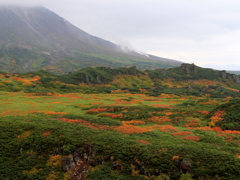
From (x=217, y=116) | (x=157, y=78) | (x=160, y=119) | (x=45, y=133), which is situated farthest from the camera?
(x=157, y=78)

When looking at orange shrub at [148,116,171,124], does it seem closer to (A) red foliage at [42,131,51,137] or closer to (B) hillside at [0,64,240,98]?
(A) red foliage at [42,131,51,137]

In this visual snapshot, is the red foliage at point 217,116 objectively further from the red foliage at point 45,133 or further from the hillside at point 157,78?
the hillside at point 157,78

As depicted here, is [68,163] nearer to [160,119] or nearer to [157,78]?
[160,119]

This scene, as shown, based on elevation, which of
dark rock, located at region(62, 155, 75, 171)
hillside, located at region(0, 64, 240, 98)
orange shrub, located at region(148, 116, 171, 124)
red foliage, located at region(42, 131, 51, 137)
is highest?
hillside, located at region(0, 64, 240, 98)

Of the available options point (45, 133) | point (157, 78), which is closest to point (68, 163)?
point (45, 133)

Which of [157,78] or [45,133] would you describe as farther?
[157,78]

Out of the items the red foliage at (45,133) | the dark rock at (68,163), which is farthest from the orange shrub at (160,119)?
the dark rock at (68,163)

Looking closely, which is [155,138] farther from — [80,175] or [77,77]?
[77,77]

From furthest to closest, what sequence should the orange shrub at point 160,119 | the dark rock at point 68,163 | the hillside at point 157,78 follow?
the hillside at point 157,78 < the orange shrub at point 160,119 < the dark rock at point 68,163

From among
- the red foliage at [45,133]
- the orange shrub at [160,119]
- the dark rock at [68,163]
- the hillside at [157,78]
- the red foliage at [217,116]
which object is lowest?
the dark rock at [68,163]

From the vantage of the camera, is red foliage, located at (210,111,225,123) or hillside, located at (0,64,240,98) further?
hillside, located at (0,64,240,98)

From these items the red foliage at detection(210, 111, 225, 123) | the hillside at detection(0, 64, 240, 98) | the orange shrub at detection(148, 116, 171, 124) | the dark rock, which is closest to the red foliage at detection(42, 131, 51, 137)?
the dark rock

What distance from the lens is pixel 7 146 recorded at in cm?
2095

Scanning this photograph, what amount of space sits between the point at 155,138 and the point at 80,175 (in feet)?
35.1
